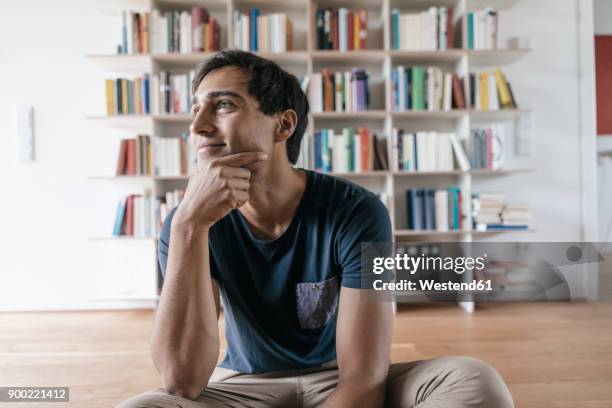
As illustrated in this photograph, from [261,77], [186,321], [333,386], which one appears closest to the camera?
[186,321]

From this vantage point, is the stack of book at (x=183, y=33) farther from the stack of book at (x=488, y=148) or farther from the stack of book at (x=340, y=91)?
the stack of book at (x=488, y=148)

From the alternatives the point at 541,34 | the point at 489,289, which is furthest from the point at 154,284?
the point at 541,34

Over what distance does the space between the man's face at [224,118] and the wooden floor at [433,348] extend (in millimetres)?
1070

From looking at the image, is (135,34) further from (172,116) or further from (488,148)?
(488,148)

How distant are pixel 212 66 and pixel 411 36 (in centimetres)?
237

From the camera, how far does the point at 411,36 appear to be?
10.8 feet

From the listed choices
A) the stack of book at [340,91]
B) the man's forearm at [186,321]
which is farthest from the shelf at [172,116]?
the man's forearm at [186,321]

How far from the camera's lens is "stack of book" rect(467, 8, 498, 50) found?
3.28m

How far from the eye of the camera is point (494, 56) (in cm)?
333

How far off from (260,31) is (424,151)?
4.54 feet

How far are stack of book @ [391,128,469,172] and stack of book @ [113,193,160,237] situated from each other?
1679 mm

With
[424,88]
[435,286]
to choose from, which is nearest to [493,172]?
[424,88]

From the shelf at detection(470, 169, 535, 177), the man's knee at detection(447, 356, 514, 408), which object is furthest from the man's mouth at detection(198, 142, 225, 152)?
the shelf at detection(470, 169, 535, 177)

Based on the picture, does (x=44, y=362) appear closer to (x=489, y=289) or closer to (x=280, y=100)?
(x=280, y=100)
